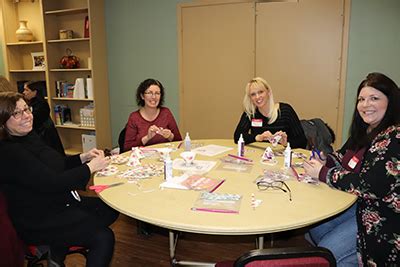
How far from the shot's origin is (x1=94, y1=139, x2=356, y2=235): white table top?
1368 millimetres

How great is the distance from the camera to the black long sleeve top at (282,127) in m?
2.80

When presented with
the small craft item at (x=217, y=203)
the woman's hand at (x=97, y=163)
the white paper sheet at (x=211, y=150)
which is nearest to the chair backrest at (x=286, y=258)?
the small craft item at (x=217, y=203)

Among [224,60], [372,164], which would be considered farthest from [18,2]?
[372,164]

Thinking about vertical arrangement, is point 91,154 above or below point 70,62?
below

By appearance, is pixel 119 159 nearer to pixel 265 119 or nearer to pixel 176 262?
pixel 176 262

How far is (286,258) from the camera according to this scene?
108 centimetres

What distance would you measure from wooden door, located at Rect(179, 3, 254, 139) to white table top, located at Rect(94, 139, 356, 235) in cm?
228

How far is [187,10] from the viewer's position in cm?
415

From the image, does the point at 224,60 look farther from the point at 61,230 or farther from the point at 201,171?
the point at 61,230

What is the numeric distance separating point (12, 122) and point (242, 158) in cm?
144

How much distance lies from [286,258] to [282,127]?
6.20ft

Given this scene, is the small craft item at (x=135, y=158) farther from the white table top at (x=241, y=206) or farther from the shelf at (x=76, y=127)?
the shelf at (x=76, y=127)

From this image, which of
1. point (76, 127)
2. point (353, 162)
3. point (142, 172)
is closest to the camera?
point (353, 162)

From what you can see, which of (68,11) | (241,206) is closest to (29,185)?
(241,206)
